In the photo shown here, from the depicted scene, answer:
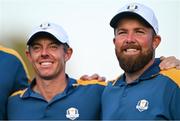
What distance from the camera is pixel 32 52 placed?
474 centimetres

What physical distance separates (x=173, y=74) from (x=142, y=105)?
387 mm

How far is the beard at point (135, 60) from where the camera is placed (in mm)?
4332

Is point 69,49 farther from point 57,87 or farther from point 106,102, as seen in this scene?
point 106,102

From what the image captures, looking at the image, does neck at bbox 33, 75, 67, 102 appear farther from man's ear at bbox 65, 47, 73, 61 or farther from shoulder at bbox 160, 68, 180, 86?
shoulder at bbox 160, 68, 180, 86

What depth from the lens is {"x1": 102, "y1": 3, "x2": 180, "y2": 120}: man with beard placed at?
4043 mm

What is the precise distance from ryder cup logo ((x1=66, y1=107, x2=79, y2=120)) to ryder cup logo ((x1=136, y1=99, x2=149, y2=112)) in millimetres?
695

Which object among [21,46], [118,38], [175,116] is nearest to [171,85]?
[175,116]

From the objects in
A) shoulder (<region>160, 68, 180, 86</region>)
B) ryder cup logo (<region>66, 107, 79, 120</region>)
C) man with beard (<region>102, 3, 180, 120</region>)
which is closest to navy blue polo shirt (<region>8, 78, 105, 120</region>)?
ryder cup logo (<region>66, 107, 79, 120</region>)

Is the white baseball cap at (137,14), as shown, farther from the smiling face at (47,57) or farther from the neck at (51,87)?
the neck at (51,87)

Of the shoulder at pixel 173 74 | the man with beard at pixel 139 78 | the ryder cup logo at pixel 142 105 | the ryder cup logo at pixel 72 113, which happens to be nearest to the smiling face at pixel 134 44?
the man with beard at pixel 139 78

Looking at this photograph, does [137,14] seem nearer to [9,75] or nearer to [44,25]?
[44,25]

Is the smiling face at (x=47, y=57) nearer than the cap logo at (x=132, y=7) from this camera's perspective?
No

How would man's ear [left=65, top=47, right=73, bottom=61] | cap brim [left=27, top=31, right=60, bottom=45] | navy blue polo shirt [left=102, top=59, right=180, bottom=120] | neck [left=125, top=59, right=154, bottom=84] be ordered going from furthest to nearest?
man's ear [left=65, top=47, right=73, bottom=61] → cap brim [left=27, top=31, right=60, bottom=45] → neck [left=125, top=59, right=154, bottom=84] → navy blue polo shirt [left=102, top=59, right=180, bottom=120]

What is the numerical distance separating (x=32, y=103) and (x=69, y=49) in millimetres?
672
